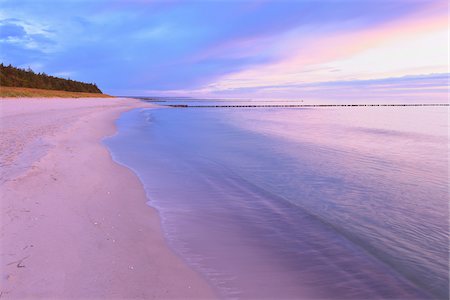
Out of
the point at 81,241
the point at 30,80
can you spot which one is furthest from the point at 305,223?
the point at 30,80

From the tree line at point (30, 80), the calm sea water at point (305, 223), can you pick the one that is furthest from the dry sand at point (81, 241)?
the tree line at point (30, 80)

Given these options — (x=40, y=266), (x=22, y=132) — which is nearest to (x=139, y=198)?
(x=40, y=266)

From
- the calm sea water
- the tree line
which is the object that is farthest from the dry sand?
the tree line

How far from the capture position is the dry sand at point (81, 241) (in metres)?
2.89

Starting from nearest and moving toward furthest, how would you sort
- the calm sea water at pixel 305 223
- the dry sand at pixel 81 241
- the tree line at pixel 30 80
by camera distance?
the dry sand at pixel 81 241
the calm sea water at pixel 305 223
the tree line at pixel 30 80

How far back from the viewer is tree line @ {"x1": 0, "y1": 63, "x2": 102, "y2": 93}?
46481 millimetres

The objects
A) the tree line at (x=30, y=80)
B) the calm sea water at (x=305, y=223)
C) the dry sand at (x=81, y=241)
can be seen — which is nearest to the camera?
the dry sand at (x=81, y=241)

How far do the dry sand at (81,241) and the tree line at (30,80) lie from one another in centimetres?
4604

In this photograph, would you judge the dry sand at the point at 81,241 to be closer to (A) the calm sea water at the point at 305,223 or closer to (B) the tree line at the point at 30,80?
(A) the calm sea water at the point at 305,223

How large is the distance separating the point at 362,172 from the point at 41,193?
7.79m

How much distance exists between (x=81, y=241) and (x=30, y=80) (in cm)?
5903

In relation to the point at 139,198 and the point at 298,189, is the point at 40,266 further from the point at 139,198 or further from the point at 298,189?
the point at 298,189

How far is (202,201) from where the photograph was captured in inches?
234

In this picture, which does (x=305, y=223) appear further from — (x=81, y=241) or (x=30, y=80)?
A: (x=30, y=80)
